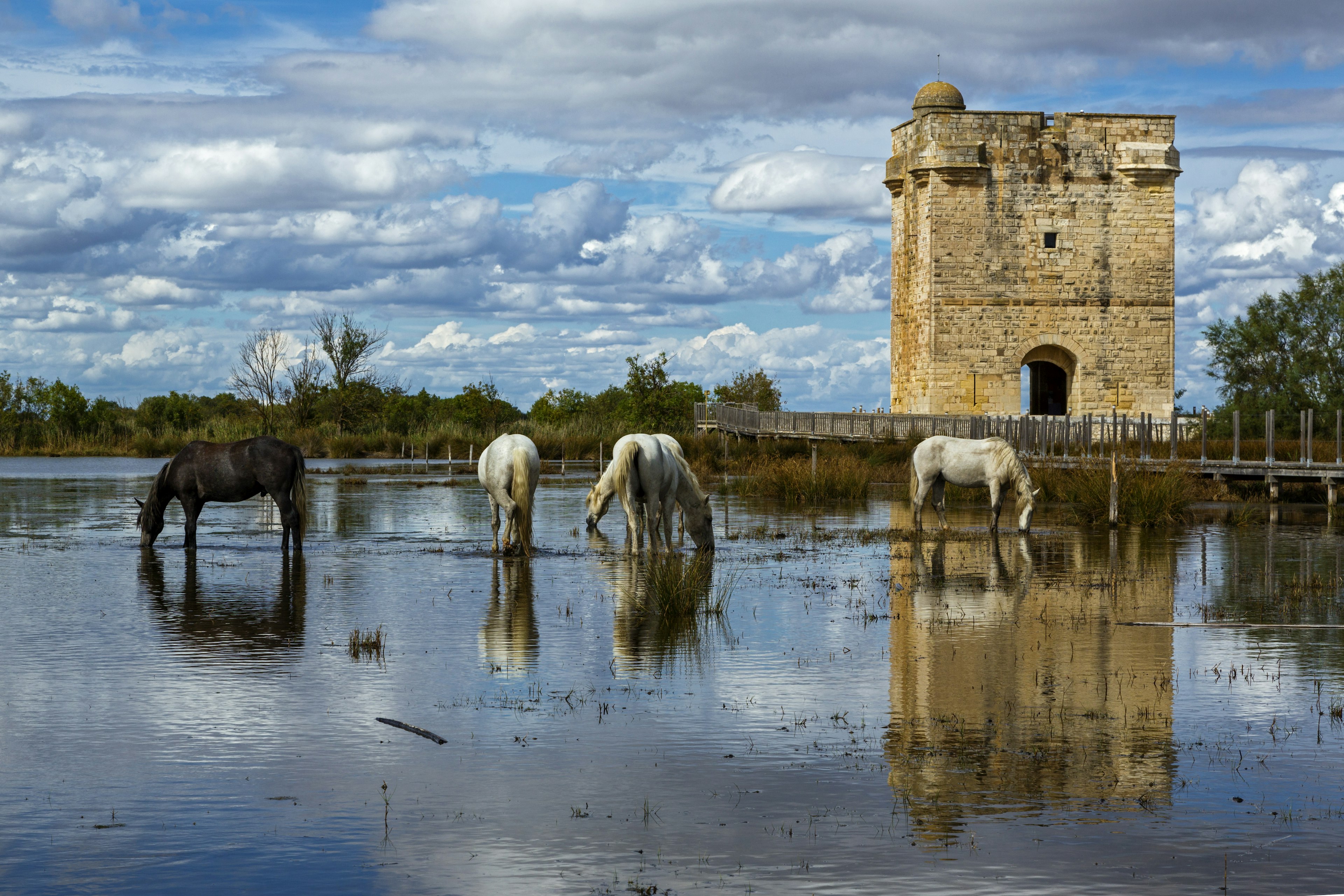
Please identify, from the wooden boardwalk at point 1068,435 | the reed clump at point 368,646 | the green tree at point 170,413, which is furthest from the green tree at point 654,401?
the reed clump at point 368,646

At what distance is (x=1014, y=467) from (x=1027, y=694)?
12649 mm

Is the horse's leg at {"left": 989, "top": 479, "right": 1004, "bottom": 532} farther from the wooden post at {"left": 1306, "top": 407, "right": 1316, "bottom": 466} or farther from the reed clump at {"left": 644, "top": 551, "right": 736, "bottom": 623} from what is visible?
the wooden post at {"left": 1306, "top": 407, "right": 1316, "bottom": 466}

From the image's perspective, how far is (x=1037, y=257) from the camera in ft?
142

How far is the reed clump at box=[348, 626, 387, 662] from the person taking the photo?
33.8ft

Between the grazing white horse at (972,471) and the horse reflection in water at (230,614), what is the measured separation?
9.70 metres

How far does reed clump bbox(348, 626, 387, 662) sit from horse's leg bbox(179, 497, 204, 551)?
826 cm

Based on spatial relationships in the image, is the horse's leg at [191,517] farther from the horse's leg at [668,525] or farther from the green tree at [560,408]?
the green tree at [560,408]

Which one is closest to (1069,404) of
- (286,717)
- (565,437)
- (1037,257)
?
(1037,257)

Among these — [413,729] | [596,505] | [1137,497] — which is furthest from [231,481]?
[1137,497]

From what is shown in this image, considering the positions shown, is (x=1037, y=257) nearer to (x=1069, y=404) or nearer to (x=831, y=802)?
(x=1069, y=404)

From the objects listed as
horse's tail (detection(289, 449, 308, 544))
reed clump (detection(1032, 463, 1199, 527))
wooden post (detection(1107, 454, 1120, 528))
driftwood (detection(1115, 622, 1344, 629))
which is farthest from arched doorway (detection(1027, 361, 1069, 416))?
driftwood (detection(1115, 622, 1344, 629))

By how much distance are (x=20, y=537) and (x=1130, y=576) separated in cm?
1548

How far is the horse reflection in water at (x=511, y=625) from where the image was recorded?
33.4 feet

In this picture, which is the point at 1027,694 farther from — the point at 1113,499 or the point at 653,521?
the point at 1113,499
